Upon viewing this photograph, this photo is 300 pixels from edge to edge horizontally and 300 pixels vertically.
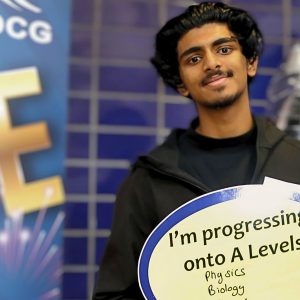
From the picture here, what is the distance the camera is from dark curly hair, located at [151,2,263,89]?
1.10 metres

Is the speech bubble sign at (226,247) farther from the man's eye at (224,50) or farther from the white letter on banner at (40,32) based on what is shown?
the white letter on banner at (40,32)

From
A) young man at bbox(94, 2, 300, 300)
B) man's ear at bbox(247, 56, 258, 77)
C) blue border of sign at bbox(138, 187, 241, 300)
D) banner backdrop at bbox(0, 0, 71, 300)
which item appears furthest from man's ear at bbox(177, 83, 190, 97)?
banner backdrop at bbox(0, 0, 71, 300)

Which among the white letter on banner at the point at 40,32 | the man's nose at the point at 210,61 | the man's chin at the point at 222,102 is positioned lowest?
the man's chin at the point at 222,102

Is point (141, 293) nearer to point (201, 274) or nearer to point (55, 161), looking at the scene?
point (201, 274)

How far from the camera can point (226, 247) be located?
97 centimetres

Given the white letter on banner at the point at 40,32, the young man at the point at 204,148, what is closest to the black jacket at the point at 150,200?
the young man at the point at 204,148

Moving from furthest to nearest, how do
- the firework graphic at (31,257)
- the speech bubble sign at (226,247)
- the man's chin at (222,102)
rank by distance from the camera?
1. the firework graphic at (31,257)
2. the man's chin at (222,102)
3. the speech bubble sign at (226,247)

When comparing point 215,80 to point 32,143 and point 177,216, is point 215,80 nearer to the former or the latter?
point 177,216

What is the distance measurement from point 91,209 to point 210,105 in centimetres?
71

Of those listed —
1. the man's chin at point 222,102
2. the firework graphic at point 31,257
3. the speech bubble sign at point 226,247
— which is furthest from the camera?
the firework graphic at point 31,257

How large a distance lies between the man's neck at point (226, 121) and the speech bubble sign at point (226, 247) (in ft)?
0.48

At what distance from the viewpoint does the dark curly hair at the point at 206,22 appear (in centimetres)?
110

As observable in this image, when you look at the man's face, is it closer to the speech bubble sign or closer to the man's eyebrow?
the man's eyebrow

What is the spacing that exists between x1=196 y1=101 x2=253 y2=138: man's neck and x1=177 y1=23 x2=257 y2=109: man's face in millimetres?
19
